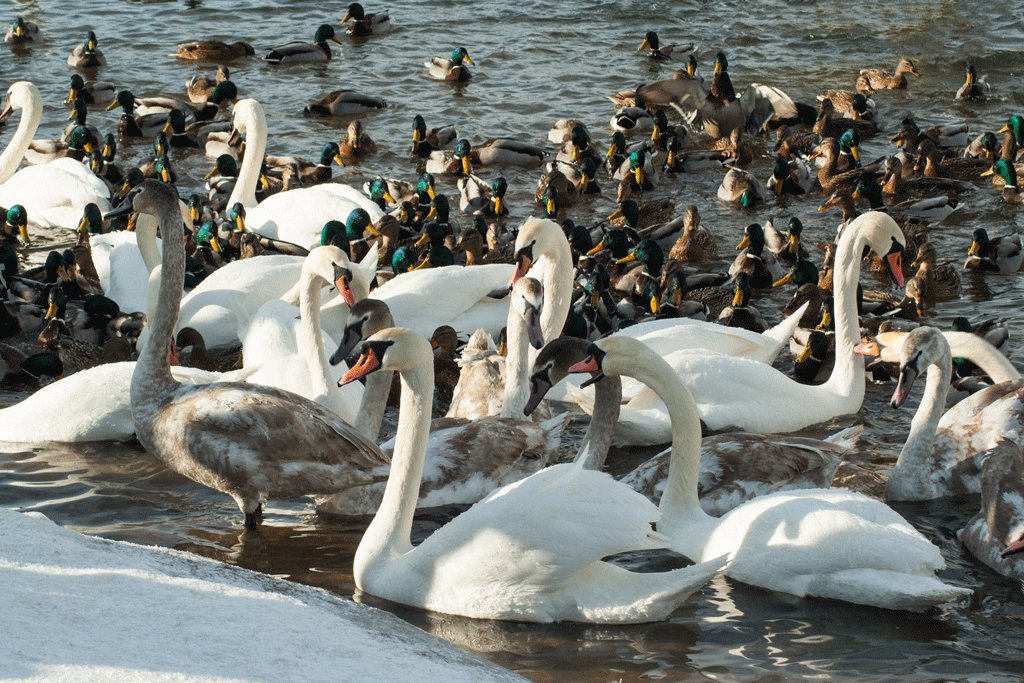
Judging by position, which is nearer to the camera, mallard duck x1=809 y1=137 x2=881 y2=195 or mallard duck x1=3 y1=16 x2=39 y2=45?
mallard duck x1=809 y1=137 x2=881 y2=195

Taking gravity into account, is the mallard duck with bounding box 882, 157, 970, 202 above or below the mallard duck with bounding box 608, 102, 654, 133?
below

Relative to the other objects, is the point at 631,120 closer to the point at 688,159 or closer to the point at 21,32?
the point at 688,159

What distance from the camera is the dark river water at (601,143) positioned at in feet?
22.4

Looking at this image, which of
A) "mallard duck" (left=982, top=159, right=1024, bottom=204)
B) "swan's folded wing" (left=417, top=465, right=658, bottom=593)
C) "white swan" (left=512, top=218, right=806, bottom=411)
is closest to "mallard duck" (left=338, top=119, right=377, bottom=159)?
"white swan" (left=512, top=218, right=806, bottom=411)

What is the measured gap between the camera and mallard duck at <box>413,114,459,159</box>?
17.5 m

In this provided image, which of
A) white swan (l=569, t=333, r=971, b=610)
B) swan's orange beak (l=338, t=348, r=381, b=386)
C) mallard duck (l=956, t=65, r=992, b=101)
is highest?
mallard duck (l=956, t=65, r=992, b=101)

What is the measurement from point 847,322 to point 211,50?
13.4 metres

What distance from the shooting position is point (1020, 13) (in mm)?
23516

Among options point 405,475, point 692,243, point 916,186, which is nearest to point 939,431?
point 405,475

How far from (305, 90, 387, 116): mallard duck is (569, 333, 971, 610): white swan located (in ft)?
38.9

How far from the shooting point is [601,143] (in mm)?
18219

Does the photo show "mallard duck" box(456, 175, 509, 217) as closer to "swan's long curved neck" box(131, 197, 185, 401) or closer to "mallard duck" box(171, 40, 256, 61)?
"swan's long curved neck" box(131, 197, 185, 401)

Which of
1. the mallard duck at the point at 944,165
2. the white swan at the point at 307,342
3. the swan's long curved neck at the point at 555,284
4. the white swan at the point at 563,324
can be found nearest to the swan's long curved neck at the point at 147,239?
the white swan at the point at 307,342

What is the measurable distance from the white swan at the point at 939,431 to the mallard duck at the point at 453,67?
12.2m
